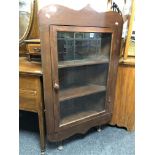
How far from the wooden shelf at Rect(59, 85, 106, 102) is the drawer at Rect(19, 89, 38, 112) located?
7.3 inches

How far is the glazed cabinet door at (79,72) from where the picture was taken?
1255 mm

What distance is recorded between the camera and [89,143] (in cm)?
158

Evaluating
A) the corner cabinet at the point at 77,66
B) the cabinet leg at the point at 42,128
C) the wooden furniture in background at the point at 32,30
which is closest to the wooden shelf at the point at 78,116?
the corner cabinet at the point at 77,66

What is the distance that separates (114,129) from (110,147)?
289 mm

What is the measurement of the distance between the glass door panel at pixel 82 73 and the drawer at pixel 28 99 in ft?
0.61

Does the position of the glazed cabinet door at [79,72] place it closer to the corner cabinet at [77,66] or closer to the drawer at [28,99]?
the corner cabinet at [77,66]

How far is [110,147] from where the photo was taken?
153 centimetres

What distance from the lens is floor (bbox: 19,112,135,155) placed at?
4.82 feet

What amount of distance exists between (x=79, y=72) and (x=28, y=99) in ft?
1.47

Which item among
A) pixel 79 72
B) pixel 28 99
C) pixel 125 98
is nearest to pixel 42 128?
pixel 28 99
